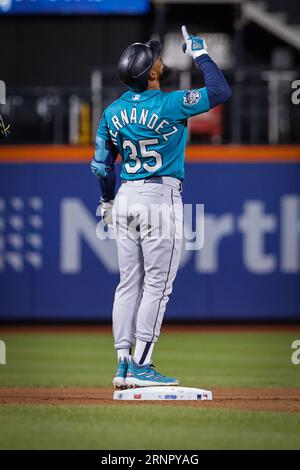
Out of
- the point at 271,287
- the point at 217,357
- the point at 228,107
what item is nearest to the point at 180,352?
the point at 217,357

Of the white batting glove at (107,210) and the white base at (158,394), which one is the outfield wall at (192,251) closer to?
the white batting glove at (107,210)

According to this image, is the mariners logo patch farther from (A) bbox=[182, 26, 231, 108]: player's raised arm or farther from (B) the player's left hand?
(B) the player's left hand

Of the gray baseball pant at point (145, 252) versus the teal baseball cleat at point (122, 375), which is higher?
the gray baseball pant at point (145, 252)

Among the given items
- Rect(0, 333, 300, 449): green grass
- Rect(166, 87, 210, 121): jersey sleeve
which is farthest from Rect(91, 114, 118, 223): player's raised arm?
Rect(0, 333, 300, 449): green grass

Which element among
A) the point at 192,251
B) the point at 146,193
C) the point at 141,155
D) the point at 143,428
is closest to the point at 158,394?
the point at 143,428

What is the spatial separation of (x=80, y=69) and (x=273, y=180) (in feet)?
21.9

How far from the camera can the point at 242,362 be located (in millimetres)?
9781

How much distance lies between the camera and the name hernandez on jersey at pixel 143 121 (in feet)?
21.5

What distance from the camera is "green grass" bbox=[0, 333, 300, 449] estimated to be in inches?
205

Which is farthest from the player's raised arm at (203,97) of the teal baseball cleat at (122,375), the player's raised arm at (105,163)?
the teal baseball cleat at (122,375)

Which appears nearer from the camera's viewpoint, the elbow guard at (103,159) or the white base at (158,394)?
the white base at (158,394)

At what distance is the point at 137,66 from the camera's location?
21.6 feet

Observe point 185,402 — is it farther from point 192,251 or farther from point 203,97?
point 192,251

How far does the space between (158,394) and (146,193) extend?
1.20 m
